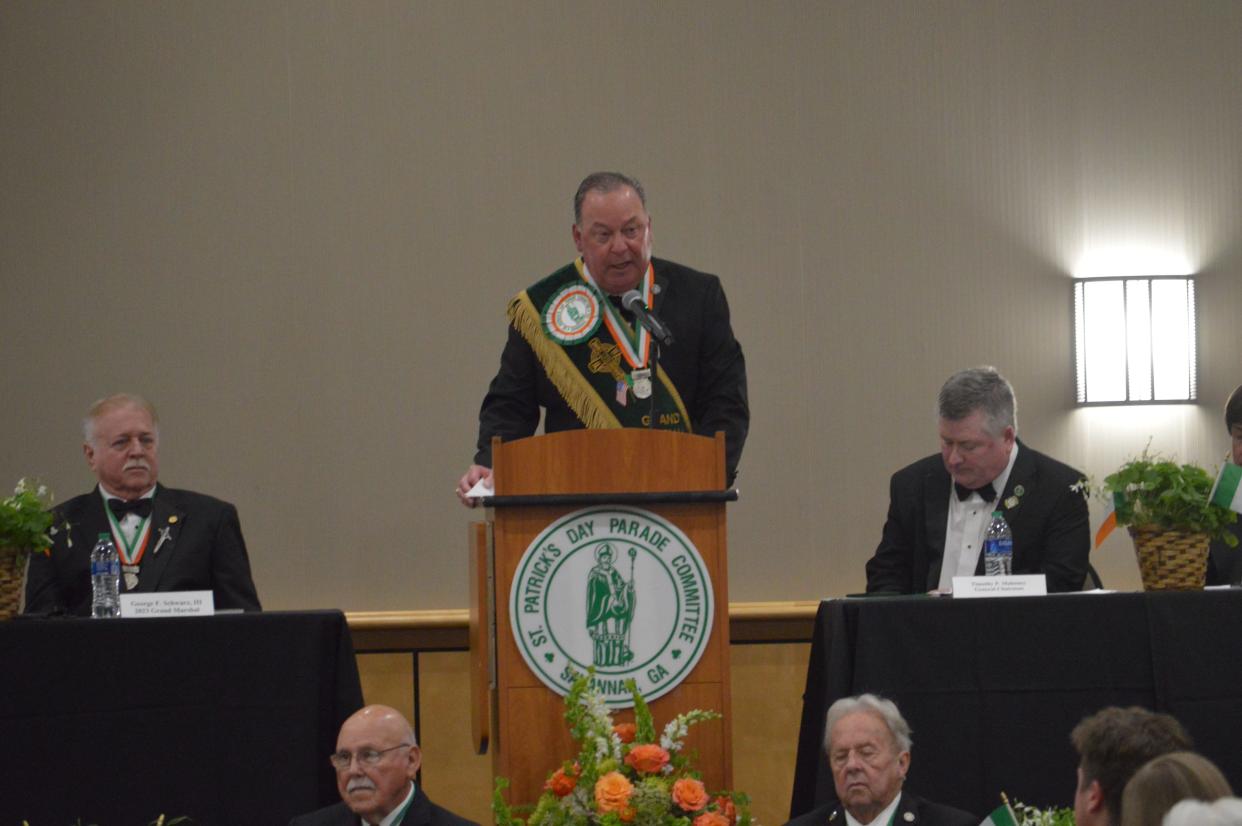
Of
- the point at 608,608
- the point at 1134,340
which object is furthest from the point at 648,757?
the point at 1134,340

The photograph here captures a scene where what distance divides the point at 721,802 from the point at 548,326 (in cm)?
131

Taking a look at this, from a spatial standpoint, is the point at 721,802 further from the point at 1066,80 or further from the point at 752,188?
the point at 1066,80

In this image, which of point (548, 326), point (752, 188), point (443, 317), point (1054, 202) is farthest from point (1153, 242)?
point (548, 326)

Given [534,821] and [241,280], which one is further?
[241,280]

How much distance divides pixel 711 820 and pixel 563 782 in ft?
1.03

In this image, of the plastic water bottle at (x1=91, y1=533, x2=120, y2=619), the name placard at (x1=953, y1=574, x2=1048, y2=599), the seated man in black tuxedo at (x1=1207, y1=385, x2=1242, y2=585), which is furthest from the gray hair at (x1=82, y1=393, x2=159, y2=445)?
the seated man in black tuxedo at (x1=1207, y1=385, x2=1242, y2=585)

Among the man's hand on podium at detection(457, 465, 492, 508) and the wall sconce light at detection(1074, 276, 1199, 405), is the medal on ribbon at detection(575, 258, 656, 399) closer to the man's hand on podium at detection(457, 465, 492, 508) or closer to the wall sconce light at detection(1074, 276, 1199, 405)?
the man's hand on podium at detection(457, 465, 492, 508)

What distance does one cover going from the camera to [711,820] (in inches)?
133

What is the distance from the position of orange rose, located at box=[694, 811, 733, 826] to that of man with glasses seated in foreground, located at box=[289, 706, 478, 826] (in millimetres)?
710

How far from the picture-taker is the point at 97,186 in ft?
20.8

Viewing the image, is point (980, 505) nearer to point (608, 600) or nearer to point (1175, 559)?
point (1175, 559)

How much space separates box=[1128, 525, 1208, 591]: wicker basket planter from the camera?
13.6ft

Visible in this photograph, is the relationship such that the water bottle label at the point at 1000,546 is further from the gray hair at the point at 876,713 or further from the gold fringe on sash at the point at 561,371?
the gold fringe on sash at the point at 561,371

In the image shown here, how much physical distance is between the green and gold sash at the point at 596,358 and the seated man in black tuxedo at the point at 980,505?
956 mm
